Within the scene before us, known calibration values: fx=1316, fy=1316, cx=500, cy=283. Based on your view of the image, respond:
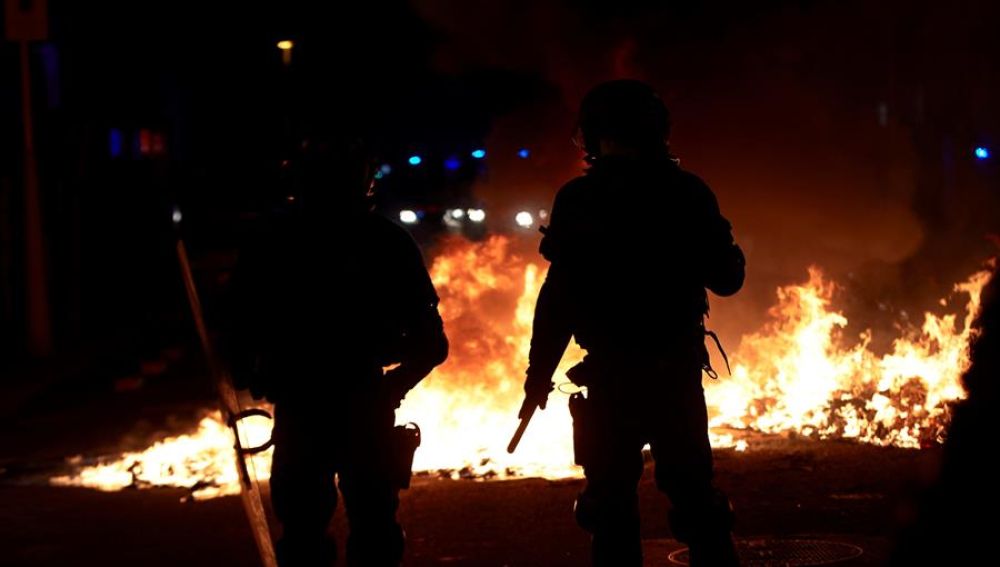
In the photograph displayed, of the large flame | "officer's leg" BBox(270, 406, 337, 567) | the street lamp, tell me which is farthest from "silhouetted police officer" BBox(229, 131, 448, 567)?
the street lamp

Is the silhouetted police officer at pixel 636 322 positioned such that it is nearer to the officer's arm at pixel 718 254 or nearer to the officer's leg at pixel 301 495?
the officer's arm at pixel 718 254

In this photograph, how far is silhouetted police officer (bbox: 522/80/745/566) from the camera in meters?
4.45

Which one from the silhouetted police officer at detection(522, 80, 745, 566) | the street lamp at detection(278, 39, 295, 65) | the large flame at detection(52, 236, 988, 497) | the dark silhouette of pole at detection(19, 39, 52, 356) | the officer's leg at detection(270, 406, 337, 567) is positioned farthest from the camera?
the street lamp at detection(278, 39, 295, 65)

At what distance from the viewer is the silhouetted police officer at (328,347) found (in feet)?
14.3

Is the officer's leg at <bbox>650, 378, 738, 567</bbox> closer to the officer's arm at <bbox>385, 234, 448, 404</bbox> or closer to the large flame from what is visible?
the officer's arm at <bbox>385, 234, 448, 404</bbox>

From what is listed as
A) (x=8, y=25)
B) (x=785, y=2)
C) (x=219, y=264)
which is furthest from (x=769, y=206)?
(x=219, y=264)

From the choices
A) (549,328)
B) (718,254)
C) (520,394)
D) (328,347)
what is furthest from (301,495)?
(520,394)

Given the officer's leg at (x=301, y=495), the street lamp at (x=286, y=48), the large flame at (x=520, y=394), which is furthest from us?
the street lamp at (x=286, y=48)

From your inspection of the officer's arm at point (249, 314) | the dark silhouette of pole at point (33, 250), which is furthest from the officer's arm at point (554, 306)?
the dark silhouette of pole at point (33, 250)

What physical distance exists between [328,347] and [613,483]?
3.53ft

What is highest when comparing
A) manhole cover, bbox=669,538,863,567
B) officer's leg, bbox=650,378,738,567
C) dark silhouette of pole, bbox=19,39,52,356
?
dark silhouette of pole, bbox=19,39,52,356

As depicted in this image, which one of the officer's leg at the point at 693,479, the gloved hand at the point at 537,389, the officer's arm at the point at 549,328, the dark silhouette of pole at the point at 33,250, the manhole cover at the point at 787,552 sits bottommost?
the manhole cover at the point at 787,552

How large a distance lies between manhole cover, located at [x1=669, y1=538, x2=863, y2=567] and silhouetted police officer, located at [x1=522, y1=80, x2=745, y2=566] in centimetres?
115

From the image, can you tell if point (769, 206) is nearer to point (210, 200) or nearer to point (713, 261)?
point (713, 261)
